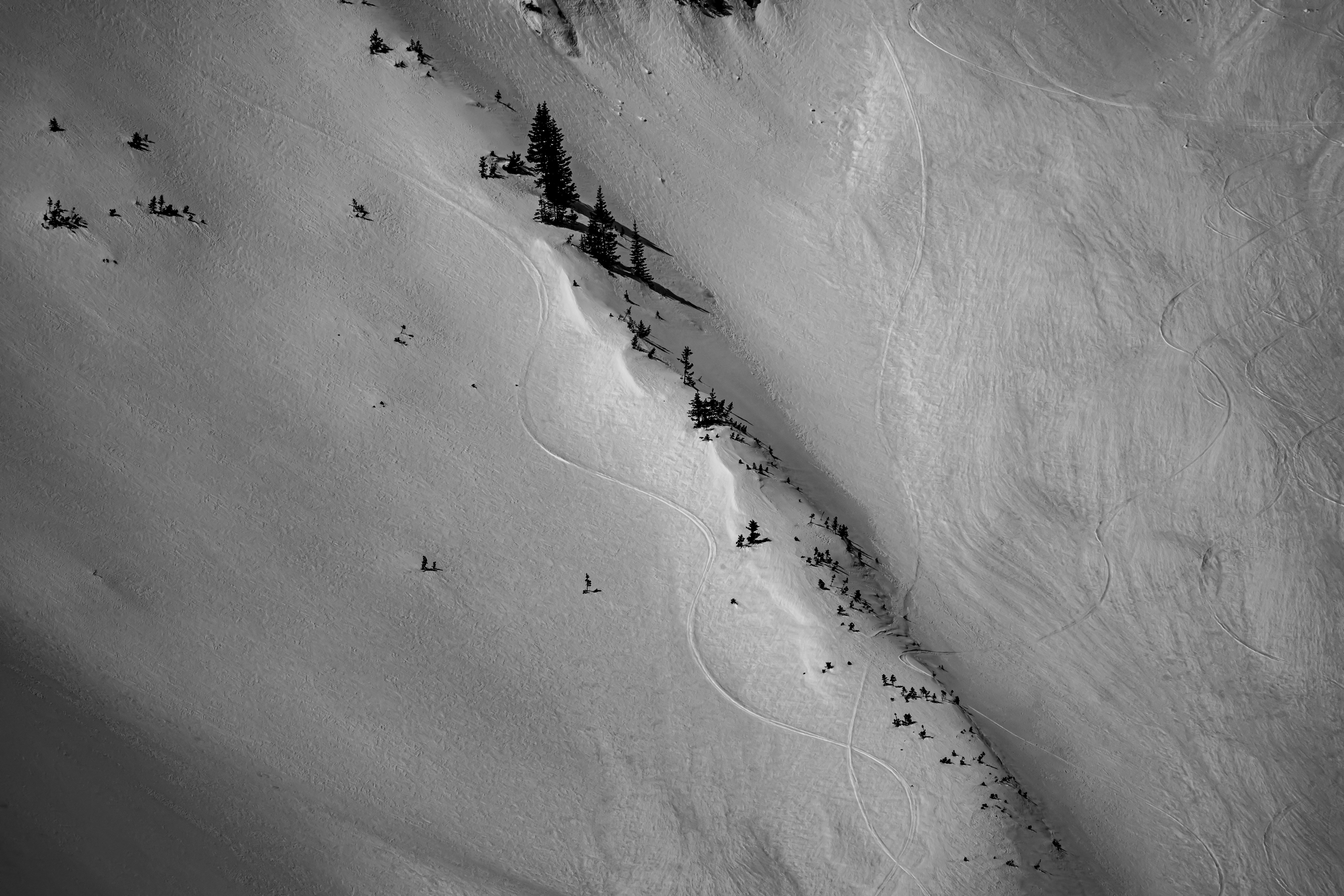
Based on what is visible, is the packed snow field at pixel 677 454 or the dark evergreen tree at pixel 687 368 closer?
the packed snow field at pixel 677 454

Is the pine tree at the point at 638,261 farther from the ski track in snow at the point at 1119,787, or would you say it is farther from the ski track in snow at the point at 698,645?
the ski track in snow at the point at 1119,787

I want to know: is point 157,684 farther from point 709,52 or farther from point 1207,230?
point 1207,230

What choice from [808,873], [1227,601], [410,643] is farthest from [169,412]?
[1227,601]

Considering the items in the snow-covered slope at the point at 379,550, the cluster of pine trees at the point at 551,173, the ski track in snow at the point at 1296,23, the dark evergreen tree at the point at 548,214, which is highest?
the ski track in snow at the point at 1296,23

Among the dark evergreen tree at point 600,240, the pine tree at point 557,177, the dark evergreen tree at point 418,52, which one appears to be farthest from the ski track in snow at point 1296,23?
the dark evergreen tree at point 418,52

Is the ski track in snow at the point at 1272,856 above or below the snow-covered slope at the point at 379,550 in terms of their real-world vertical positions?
above

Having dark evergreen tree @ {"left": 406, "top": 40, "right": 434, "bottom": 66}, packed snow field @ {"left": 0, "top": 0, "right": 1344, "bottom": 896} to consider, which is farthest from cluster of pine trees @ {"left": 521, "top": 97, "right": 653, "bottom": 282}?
dark evergreen tree @ {"left": 406, "top": 40, "right": 434, "bottom": 66}

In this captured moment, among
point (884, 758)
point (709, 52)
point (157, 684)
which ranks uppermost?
point (709, 52)
